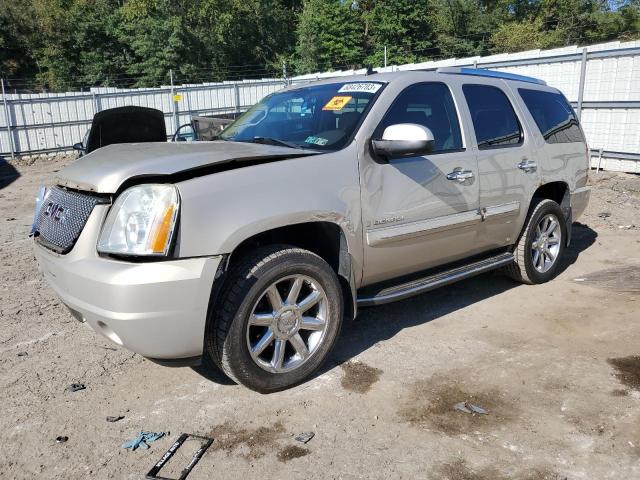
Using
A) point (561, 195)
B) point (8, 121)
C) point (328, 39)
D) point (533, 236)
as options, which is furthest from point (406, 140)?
point (328, 39)

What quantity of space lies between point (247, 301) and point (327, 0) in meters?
48.5

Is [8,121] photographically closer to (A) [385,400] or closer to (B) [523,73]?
(B) [523,73]

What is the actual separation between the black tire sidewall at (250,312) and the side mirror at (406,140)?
0.80 m

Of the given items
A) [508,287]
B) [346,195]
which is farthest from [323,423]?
[508,287]

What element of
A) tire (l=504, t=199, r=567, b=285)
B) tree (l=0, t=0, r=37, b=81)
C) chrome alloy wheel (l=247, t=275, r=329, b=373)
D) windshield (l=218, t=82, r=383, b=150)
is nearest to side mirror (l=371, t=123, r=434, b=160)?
windshield (l=218, t=82, r=383, b=150)

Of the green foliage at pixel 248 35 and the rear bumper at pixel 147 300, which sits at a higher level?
the green foliage at pixel 248 35

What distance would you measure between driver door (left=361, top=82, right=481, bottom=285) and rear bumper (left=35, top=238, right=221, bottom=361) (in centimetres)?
117

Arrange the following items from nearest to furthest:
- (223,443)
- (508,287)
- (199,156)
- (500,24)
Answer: (223,443)
(199,156)
(508,287)
(500,24)

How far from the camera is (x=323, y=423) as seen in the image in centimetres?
302

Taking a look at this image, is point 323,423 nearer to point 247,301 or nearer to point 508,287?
point 247,301

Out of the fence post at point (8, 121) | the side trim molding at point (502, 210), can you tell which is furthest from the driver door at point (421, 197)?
the fence post at point (8, 121)

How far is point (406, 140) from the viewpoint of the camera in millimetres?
3334

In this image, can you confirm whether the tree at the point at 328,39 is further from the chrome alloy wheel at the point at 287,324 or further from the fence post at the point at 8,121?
the chrome alloy wheel at the point at 287,324

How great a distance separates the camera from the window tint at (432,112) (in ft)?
12.4
